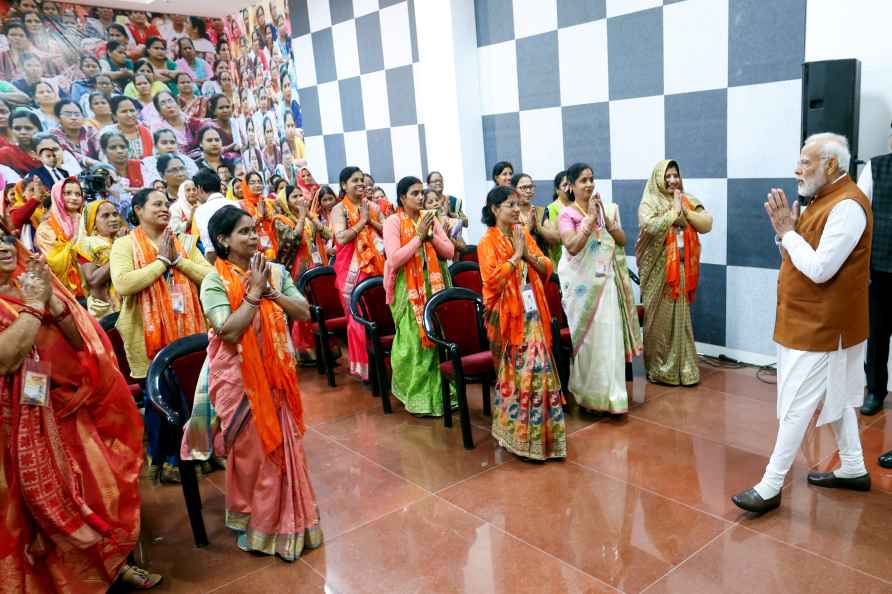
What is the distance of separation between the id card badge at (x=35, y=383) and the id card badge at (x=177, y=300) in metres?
1.18

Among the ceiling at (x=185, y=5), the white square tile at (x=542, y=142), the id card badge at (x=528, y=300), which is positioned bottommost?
the id card badge at (x=528, y=300)

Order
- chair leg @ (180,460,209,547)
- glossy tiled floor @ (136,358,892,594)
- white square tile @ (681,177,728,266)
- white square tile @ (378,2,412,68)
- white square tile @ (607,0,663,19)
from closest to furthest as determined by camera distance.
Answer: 1. glossy tiled floor @ (136,358,892,594)
2. chair leg @ (180,460,209,547)
3. white square tile @ (681,177,728,266)
4. white square tile @ (607,0,663,19)
5. white square tile @ (378,2,412,68)

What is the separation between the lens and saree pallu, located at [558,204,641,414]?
12.2ft

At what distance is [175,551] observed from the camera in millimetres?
2773

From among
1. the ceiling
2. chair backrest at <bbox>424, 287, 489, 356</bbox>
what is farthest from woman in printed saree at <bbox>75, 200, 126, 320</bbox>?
the ceiling

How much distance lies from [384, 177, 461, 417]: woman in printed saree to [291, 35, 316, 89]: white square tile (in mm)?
4511

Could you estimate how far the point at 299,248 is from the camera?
5535 millimetres

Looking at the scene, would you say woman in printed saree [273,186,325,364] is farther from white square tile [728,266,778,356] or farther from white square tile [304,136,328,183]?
white square tile [728,266,778,356]

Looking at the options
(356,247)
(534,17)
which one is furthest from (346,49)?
Answer: (356,247)

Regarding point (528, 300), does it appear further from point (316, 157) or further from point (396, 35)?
point (316, 157)

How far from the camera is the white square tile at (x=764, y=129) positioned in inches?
160

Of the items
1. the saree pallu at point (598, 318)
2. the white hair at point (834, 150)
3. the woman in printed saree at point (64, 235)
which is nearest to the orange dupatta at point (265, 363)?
the saree pallu at point (598, 318)

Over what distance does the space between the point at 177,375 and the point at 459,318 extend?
5.01 feet

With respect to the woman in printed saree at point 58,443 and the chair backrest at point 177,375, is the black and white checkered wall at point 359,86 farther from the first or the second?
the woman in printed saree at point 58,443
